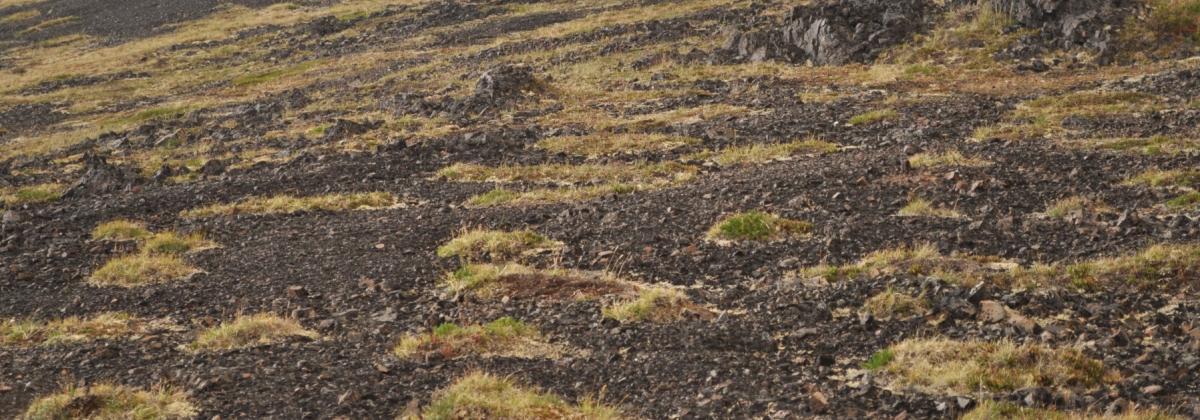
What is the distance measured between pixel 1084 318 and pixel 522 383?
6821mm

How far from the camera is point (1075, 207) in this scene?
731 inches

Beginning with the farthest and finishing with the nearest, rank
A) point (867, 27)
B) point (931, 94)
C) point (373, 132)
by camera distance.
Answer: point (867, 27), point (373, 132), point (931, 94)

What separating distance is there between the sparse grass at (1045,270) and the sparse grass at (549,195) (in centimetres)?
794

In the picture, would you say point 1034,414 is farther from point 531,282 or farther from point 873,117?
point 873,117

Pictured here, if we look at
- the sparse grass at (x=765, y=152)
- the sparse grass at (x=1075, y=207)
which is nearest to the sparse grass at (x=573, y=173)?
the sparse grass at (x=765, y=152)

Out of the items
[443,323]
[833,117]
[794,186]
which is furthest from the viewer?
[833,117]

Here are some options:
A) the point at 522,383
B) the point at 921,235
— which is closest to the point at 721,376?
the point at 522,383

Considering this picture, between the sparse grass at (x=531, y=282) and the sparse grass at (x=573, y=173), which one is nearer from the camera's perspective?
the sparse grass at (x=531, y=282)

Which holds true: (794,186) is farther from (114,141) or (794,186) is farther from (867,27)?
(114,141)

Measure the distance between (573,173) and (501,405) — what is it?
1565 cm

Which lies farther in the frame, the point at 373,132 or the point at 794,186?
the point at 373,132

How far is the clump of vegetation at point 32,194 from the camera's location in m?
31.4

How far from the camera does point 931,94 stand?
32406 millimetres

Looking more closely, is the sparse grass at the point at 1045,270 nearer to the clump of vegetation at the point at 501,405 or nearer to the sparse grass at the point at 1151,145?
the clump of vegetation at the point at 501,405
